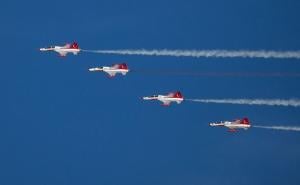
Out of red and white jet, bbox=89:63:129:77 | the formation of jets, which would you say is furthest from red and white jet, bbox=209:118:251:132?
red and white jet, bbox=89:63:129:77

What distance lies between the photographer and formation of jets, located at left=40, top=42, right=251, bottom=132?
74.1m

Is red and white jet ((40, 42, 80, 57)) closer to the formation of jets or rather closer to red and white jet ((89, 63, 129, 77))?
the formation of jets

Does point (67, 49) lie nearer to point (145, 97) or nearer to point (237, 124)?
point (145, 97)

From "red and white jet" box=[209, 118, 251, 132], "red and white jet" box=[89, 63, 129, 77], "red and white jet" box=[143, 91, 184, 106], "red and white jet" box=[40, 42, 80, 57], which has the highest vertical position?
"red and white jet" box=[40, 42, 80, 57]

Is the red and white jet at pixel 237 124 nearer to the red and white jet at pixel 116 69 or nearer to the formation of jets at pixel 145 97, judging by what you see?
the formation of jets at pixel 145 97

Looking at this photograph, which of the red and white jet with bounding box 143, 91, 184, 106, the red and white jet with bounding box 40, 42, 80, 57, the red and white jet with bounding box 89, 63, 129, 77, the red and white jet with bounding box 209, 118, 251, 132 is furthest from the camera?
the red and white jet with bounding box 40, 42, 80, 57

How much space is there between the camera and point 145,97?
76688 mm

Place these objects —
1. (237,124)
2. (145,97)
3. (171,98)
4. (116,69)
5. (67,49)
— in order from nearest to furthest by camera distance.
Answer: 1. (237,124)
2. (171,98)
3. (116,69)
4. (145,97)
5. (67,49)

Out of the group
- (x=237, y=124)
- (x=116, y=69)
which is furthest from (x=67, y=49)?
(x=237, y=124)

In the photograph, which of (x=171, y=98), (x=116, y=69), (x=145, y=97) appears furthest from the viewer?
(x=145, y=97)

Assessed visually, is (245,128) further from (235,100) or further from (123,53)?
(123,53)

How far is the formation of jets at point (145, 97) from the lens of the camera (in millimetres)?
74125

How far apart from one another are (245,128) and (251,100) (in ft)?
5.88

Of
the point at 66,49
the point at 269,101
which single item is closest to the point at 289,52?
the point at 269,101
